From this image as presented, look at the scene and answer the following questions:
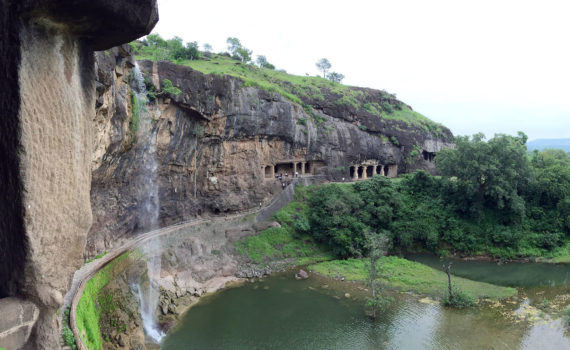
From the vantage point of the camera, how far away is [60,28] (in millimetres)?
3896

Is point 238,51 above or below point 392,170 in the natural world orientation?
above

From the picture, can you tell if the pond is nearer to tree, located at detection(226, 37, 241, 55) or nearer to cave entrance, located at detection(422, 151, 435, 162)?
cave entrance, located at detection(422, 151, 435, 162)

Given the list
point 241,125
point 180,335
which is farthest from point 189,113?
point 180,335

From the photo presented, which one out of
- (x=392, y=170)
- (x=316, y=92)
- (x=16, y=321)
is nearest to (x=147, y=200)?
(x=16, y=321)

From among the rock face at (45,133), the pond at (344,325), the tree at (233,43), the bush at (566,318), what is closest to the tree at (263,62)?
the tree at (233,43)

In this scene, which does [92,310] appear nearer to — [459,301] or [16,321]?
[16,321]

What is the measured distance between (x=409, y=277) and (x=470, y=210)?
875 cm

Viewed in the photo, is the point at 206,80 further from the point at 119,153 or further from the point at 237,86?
the point at 119,153

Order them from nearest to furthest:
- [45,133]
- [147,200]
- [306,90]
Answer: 1. [45,133]
2. [147,200]
3. [306,90]

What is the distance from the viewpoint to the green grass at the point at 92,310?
987cm

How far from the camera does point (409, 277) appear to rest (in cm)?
2091

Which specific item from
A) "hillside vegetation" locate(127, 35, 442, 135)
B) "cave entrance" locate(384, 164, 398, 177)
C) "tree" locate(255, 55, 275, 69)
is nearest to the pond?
"hillside vegetation" locate(127, 35, 442, 135)

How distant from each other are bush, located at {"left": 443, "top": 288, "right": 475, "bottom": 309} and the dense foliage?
A: 703 centimetres

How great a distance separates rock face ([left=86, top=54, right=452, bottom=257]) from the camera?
15.4 meters
